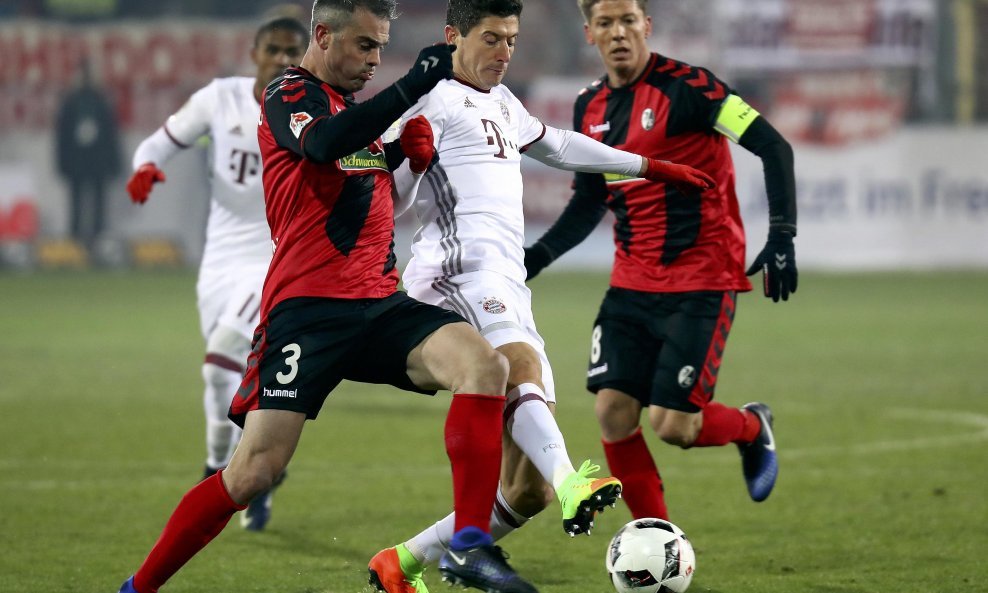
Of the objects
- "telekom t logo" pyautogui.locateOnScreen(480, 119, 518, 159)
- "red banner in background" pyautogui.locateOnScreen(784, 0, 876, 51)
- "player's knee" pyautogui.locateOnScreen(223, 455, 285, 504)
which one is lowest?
"player's knee" pyautogui.locateOnScreen(223, 455, 285, 504)

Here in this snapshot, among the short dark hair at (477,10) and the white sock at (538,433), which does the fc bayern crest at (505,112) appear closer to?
the short dark hair at (477,10)

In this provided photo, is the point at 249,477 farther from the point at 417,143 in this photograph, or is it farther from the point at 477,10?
the point at 477,10

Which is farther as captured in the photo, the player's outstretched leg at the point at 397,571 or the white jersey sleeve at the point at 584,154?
the white jersey sleeve at the point at 584,154

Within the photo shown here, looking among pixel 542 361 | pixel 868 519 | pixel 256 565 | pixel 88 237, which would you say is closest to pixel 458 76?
pixel 542 361

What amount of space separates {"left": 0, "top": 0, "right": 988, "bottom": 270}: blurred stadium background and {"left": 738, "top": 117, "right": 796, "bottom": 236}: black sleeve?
1669 centimetres

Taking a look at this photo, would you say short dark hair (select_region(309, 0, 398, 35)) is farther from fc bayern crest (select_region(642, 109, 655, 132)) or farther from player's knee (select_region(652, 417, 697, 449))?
player's knee (select_region(652, 417, 697, 449))

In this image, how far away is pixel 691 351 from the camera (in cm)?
632

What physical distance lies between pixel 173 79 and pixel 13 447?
17.8 metres

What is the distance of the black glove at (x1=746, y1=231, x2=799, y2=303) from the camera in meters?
5.85

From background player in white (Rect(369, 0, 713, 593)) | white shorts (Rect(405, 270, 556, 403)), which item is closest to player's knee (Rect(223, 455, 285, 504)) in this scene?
background player in white (Rect(369, 0, 713, 593))

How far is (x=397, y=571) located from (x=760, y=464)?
7.16ft

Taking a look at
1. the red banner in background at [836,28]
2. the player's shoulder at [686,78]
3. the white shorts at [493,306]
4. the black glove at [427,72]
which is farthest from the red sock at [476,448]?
the red banner in background at [836,28]

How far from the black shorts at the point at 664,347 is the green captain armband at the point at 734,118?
705 mm

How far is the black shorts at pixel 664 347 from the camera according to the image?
20.7 ft
